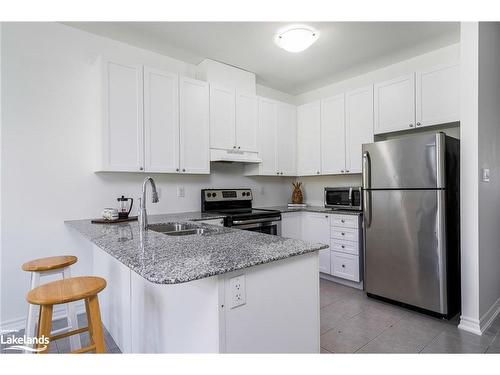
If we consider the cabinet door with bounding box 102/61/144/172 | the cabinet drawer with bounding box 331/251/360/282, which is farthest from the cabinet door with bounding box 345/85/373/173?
the cabinet door with bounding box 102/61/144/172

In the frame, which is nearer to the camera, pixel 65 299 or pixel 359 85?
pixel 65 299

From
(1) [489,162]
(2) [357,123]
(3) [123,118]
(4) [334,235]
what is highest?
(2) [357,123]

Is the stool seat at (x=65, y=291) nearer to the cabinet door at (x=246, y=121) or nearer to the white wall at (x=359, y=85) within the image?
the cabinet door at (x=246, y=121)

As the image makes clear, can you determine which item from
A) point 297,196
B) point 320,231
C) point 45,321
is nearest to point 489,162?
point 320,231

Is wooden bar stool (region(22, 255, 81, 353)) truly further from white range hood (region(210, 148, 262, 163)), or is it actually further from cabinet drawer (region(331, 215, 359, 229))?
cabinet drawer (region(331, 215, 359, 229))

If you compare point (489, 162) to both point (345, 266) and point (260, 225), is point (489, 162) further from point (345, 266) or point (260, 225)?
point (260, 225)

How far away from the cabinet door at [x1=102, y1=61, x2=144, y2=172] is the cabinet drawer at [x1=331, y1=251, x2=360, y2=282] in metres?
2.39

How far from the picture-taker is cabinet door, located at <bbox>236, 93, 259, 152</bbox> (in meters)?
3.43

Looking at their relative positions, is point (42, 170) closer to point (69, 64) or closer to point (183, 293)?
point (69, 64)

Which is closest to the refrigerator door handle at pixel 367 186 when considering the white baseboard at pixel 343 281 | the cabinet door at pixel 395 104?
the cabinet door at pixel 395 104

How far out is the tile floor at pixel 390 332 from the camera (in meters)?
1.96

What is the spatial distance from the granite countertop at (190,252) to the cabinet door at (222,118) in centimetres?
172

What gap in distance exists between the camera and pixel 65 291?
1.23 metres

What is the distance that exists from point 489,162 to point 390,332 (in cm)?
167
